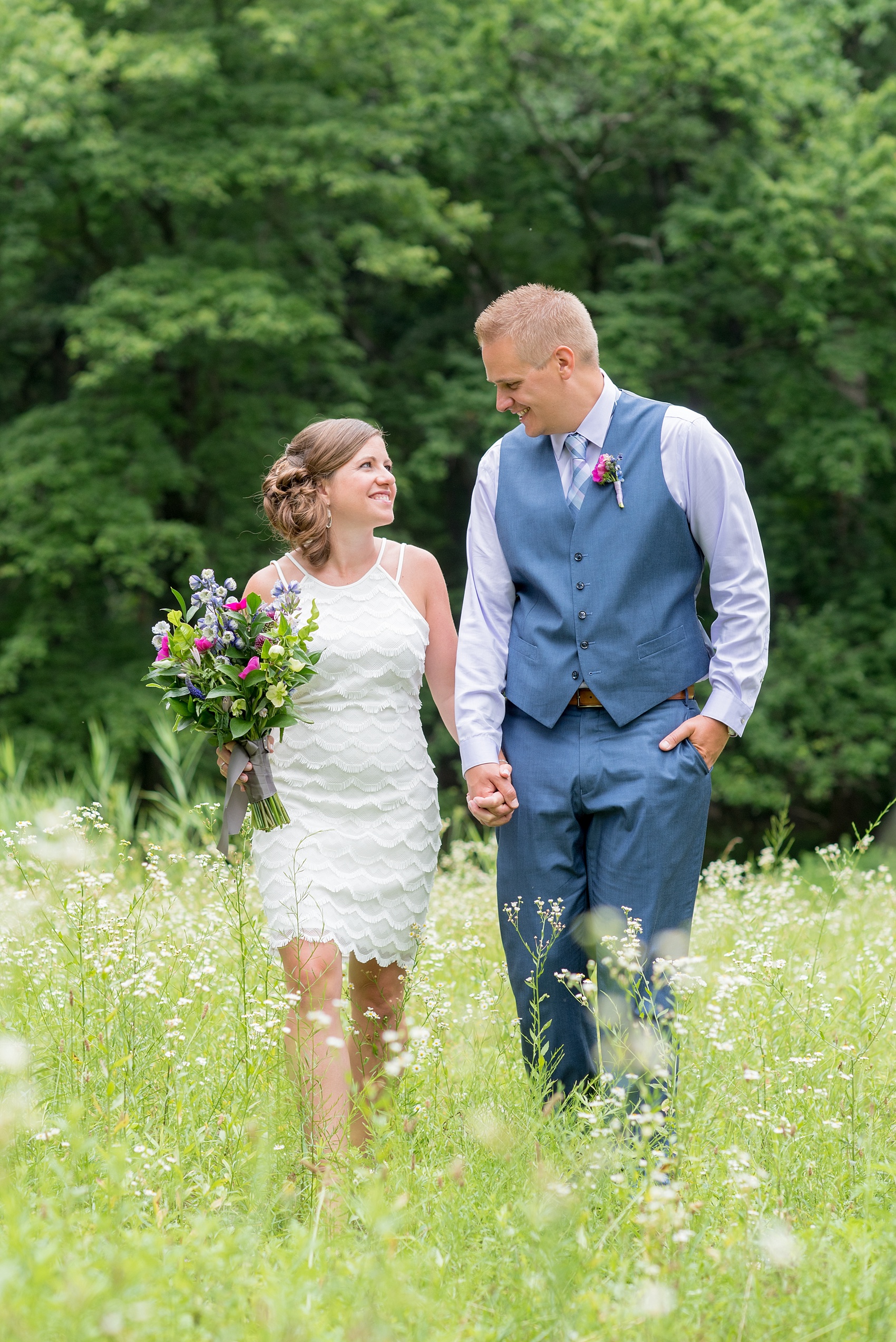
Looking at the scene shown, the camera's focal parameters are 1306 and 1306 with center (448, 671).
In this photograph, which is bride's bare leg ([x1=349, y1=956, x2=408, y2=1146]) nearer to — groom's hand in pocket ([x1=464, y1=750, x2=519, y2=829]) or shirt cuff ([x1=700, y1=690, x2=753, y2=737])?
groom's hand in pocket ([x1=464, y1=750, x2=519, y2=829])

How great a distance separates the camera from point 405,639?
3645 millimetres

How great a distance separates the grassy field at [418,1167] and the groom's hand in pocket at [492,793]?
1.66 feet

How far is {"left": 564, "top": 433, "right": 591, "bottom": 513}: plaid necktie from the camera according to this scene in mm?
3332

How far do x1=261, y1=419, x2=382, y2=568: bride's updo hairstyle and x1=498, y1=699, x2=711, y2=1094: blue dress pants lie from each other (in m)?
0.79

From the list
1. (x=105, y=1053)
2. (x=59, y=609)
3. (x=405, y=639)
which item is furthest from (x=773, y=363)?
(x=105, y=1053)

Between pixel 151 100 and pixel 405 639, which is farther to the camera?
pixel 151 100

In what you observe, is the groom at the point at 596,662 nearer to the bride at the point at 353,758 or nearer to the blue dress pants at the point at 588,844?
the blue dress pants at the point at 588,844

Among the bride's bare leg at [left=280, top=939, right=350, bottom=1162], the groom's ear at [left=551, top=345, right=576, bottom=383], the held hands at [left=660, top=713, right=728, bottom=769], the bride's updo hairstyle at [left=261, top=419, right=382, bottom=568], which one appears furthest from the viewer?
the bride's updo hairstyle at [left=261, top=419, right=382, bottom=568]

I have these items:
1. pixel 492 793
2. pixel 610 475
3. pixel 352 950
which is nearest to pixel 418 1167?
pixel 352 950

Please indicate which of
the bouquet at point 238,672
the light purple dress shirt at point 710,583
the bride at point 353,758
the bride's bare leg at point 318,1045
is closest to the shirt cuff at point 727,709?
the light purple dress shirt at point 710,583

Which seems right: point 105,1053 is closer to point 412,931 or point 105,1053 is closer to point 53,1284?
point 412,931

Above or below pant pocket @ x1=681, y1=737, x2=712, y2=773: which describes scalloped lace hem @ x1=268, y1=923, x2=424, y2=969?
below

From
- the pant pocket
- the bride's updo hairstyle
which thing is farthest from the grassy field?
the bride's updo hairstyle

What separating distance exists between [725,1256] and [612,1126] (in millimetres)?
286
